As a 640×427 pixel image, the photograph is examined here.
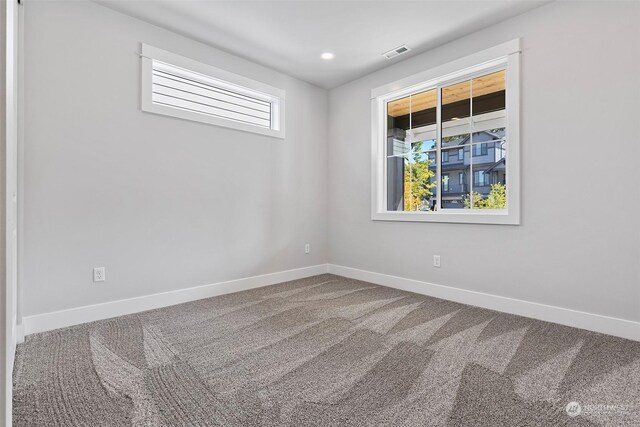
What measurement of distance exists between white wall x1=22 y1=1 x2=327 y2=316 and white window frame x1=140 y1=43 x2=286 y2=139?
75mm

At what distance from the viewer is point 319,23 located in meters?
2.95

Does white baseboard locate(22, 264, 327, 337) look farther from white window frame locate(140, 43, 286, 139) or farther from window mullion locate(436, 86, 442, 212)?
window mullion locate(436, 86, 442, 212)

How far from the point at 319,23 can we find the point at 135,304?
3.06m

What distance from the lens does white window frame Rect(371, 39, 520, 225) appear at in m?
2.85

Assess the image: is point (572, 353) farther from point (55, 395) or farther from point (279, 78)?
point (279, 78)

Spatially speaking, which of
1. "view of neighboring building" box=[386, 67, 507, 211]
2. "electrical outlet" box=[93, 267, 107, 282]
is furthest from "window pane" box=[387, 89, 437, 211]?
"electrical outlet" box=[93, 267, 107, 282]

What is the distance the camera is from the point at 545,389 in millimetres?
1667

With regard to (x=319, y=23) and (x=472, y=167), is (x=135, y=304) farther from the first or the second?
(x=472, y=167)

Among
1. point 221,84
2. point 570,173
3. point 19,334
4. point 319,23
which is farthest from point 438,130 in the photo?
point 19,334

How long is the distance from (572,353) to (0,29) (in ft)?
9.79

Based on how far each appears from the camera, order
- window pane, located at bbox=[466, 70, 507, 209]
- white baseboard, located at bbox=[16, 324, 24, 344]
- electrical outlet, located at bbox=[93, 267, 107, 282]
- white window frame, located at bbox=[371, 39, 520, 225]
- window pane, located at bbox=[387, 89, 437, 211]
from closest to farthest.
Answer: white baseboard, located at bbox=[16, 324, 24, 344], electrical outlet, located at bbox=[93, 267, 107, 282], white window frame, located at bbox=[371, 39, 520, 225], window pane, located at bbox=[466, 70, 507, 209], window pane, located at bbox=[387, 89, 437, 211]

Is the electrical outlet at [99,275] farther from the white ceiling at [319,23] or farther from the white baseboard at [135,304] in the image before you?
the white ceiling at [319,23]

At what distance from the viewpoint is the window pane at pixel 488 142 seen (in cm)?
304

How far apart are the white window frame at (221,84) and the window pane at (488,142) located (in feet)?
7.28
